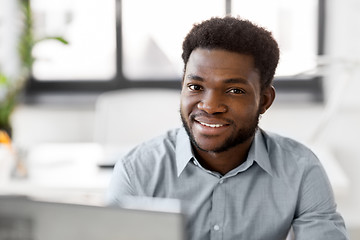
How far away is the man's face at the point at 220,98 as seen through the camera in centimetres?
119

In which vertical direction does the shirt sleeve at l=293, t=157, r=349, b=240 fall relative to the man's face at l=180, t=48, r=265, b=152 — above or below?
below

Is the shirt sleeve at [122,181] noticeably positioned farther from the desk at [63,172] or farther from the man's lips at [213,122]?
the desk at [63,172]

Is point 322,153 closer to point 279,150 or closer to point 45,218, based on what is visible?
point 279,150

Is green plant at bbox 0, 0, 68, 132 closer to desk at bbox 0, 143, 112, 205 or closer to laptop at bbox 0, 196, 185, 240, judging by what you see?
desk at bbox 0, 143, 112, 205

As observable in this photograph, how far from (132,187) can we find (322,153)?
4.77ft

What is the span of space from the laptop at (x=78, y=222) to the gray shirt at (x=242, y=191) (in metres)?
0.53

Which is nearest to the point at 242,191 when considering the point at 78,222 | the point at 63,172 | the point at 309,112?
the point at 78,222

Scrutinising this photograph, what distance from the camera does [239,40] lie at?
1.21 meters

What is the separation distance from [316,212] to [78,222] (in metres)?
0.70

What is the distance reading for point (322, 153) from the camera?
255 centimetres

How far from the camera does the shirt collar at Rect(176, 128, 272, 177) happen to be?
1.31m

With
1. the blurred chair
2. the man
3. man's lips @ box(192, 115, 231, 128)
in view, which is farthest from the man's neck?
the blurred chair

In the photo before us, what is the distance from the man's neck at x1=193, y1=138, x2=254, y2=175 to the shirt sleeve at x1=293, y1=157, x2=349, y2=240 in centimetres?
14

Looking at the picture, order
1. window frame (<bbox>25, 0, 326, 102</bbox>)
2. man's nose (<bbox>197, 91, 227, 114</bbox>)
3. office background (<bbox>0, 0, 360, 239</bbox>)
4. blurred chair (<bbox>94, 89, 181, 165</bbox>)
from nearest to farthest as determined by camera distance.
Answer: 1. man's nose (<bbox>197, 91, 227, 114</bbox>)
2. blurred chair (<bbox>94, 89, 181, 165</bbox>)
3. office background (<bbox>0, 0, 360, 239</bbox>)
4. window frame (<bbox>25, 0, 326, 102</bbox>)
